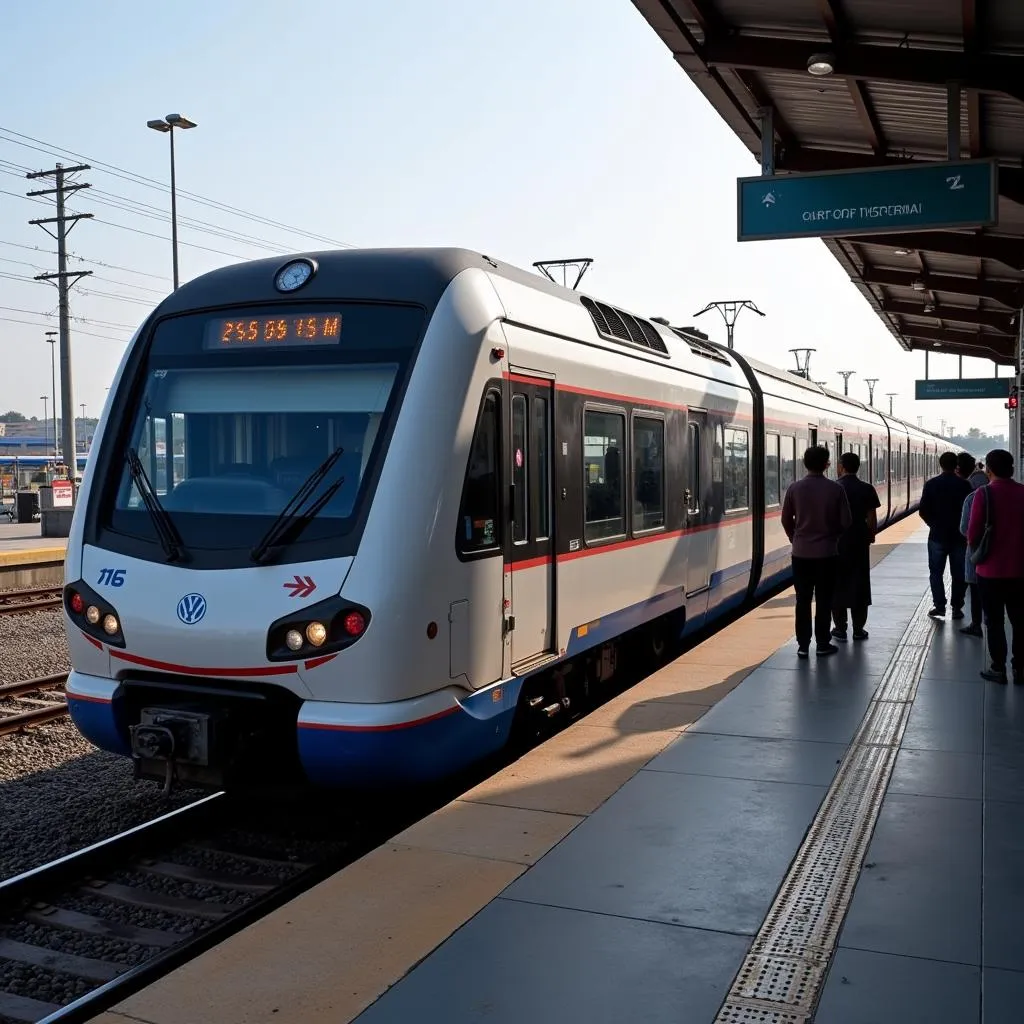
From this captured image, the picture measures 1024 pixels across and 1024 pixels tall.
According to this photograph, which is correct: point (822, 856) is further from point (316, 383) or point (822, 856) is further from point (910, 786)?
point (316, 383)

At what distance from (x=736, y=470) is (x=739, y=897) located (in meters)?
7.85

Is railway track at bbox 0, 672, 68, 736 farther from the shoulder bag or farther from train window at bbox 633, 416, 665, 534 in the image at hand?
the shoulder bag

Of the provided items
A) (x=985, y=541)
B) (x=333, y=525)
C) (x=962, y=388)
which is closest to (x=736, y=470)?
(x=985, y=541)

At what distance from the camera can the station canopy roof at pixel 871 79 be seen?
351 inches

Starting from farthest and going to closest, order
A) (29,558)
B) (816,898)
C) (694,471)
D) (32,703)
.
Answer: (29,558) < (694,471) < (32,703) < (816,898)

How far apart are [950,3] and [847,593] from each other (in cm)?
481

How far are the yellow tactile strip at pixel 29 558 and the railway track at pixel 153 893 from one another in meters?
12.7

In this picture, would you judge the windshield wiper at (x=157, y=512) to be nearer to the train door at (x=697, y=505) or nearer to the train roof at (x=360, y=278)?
the train roof at (x=360, y=278)

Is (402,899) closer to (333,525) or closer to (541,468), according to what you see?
(333,525)

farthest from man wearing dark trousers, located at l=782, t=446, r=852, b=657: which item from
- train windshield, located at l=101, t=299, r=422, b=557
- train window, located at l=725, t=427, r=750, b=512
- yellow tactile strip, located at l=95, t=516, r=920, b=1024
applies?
train windshield, located at l=101, t=299, r=422, b=557

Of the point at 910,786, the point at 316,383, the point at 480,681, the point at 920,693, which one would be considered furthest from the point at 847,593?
the point at 316,383

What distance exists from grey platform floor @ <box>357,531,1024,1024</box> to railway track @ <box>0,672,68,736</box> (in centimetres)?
463

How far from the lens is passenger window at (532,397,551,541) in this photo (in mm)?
6430

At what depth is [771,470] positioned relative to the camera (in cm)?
1384
